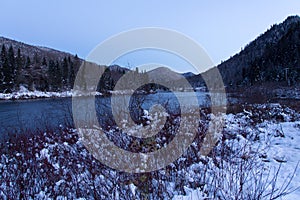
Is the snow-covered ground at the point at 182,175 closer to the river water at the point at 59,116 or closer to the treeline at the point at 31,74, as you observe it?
the river water at the point at 59,116

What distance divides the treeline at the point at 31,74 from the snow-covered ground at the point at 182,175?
136 ft

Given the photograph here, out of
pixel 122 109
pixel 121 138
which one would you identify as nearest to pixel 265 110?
pixel 122 109

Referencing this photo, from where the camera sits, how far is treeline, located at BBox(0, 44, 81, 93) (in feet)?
147

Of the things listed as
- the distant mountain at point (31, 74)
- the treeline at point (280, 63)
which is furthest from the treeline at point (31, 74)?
the treeline at point (280, 63)

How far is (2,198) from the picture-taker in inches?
124

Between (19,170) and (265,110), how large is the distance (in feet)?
29.9

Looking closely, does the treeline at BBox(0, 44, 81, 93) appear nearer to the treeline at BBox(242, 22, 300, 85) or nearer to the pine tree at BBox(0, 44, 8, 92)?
the pine tree at BBox(0, 44, 8, 92)

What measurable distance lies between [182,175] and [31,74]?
60.3m

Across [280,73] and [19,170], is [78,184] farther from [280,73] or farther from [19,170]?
[280,73]

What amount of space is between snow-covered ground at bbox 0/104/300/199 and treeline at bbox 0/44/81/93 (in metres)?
41.5

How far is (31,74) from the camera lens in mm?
55156

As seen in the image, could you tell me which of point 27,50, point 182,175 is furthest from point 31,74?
point 27,50

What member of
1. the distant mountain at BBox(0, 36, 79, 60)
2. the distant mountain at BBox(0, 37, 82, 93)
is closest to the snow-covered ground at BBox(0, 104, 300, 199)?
the distant mountain at BBox(0, 37, 82, 93)

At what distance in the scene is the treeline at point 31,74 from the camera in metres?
44.7
